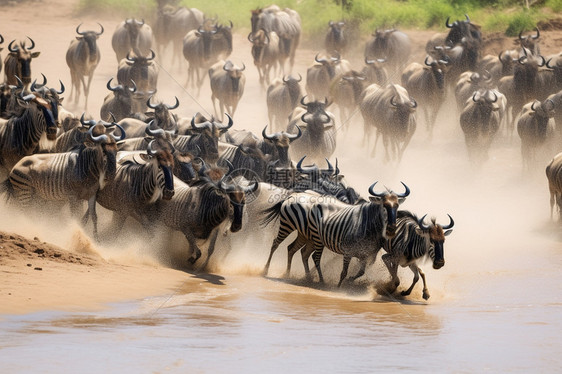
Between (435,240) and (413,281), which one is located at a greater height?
(435,240)

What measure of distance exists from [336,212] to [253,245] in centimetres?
170

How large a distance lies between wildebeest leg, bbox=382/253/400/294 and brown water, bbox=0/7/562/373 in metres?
0.21

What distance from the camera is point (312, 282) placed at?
13.7 m

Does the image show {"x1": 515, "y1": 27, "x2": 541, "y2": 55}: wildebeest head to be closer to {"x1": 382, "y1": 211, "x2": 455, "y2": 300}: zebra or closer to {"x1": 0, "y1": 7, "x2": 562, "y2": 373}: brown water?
{"x1": 0, "y1": 7, "x2": 562, "y2": 373}: brown water

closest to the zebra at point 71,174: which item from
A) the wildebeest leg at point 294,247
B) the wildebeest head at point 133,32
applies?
the wildebeest leg at point 294,247

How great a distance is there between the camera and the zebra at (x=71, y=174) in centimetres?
1442

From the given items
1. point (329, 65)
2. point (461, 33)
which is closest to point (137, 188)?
point (329, 65)

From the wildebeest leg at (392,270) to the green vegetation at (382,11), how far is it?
19543 mm

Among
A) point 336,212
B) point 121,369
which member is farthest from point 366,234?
point 121,369

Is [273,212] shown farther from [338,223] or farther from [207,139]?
[207,139]

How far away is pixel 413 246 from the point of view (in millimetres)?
12633

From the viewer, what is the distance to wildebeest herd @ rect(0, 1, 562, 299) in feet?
44.3

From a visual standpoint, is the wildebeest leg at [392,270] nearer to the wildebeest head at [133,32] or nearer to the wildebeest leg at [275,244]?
the wildebeest leg at [275,244]

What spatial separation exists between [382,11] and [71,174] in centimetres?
2298
